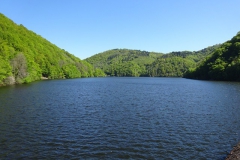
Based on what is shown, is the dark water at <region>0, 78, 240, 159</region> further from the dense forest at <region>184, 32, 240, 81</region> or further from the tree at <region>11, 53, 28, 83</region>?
the dense forest at <region>184, 32, 240, 81</region>

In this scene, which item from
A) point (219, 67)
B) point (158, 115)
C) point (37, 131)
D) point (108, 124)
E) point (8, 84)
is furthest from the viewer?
point (219, 67)

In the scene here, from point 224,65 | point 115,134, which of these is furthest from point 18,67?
point 224,65

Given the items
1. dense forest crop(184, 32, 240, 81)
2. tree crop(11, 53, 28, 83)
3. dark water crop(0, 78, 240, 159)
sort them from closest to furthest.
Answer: dark water crop(0, 78, 240, 159) < tree crop(11, 53, 28, 83) < dense forest crop(184, 32, 240, 81)

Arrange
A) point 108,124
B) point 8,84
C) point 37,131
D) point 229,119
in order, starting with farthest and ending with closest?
point 8,84 < point 229,119 < point 108,124 < point 37,131

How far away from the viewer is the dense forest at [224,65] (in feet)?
440

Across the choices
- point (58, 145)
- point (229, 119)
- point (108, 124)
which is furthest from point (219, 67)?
point (58, 145)

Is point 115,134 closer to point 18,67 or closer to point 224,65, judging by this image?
point 18,67

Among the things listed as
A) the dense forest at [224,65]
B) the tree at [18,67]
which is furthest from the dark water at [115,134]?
the dense forest at [224,65]

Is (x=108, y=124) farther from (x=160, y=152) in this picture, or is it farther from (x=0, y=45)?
(x=0, y=45)

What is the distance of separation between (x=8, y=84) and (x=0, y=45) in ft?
54.5

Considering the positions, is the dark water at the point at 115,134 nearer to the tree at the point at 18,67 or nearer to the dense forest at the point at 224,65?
the tree at the point at 18,67

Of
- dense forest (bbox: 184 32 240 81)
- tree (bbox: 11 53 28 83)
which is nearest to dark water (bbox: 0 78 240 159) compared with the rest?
tree (bbox: 11 53 28 83)

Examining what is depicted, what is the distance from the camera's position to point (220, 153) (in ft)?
61.0

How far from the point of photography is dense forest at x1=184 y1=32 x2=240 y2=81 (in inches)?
5281
